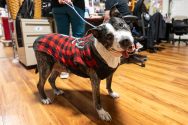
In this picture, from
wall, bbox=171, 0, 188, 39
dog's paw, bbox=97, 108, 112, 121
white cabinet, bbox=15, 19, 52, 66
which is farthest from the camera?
wall, bbox=171, 0, 188, 39

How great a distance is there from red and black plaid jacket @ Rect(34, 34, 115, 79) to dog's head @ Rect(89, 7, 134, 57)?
10cm

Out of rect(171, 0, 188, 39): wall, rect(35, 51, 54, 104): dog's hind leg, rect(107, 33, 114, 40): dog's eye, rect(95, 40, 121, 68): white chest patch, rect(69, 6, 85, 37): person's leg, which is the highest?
rect(171, 0, 188, 39): wall

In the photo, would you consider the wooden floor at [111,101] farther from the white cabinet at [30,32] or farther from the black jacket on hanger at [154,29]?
the black jacket on hanger at [154,29]

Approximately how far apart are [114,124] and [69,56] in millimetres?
507

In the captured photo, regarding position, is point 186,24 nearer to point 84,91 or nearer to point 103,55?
point 84,91

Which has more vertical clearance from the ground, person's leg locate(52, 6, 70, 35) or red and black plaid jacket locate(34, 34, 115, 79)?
person's leg locate(52, 6, 70, 35)

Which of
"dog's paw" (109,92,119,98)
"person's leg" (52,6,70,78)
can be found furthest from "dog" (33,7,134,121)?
"person's leg" (52,6,70,78)

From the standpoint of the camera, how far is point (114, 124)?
1.01m

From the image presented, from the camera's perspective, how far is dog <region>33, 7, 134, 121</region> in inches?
33.9

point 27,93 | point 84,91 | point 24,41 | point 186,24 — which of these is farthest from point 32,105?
point 186,24

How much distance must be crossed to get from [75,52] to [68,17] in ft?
2.84

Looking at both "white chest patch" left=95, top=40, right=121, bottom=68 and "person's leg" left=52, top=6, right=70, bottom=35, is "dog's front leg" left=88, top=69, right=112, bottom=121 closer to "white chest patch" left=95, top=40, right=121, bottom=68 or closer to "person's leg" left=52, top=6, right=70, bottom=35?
"white chest patch" left=95, top=40, right=121, bottom=68

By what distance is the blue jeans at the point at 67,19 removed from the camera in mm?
1702

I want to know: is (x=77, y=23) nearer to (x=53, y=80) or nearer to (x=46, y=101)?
(x=53, y=80)
